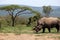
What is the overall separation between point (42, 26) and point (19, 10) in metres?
29.3

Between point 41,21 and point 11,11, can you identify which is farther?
point 11,11

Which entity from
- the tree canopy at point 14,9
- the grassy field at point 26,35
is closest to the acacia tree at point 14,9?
the tree canopy at point 14,9

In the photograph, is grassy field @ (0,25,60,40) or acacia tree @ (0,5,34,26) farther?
acacia tree @ (0,5,34,26)

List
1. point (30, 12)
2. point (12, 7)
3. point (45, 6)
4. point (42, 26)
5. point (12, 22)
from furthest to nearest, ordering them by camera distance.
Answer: point (45, 6)
point (30, 12)
point (12, 7)
point (12, 22)
point (42, 26)

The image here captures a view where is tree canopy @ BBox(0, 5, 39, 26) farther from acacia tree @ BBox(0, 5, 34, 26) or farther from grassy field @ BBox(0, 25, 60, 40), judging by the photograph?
grassy field @ BBox(0, 25, 60, 40)

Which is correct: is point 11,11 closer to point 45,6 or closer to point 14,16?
point 14,16

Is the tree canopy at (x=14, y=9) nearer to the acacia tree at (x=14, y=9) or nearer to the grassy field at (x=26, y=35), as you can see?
the acacia tree at (x=14, y=9)

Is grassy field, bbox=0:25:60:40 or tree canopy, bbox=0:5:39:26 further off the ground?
grassy field, bbox=0:25:60:40

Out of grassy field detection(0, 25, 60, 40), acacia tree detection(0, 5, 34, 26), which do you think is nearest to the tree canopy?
acacia tree detection(0, 5, 34, 26)

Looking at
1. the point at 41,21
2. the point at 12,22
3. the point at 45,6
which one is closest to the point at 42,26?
the point at 41,21

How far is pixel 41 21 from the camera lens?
22.4m

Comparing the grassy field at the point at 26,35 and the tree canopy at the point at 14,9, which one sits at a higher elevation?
the grassy field at the point at 26,35

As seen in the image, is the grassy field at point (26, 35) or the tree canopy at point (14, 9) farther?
the tree canopy at point (14, 9)

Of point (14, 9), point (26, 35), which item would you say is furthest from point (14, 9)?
point (26, 35)
